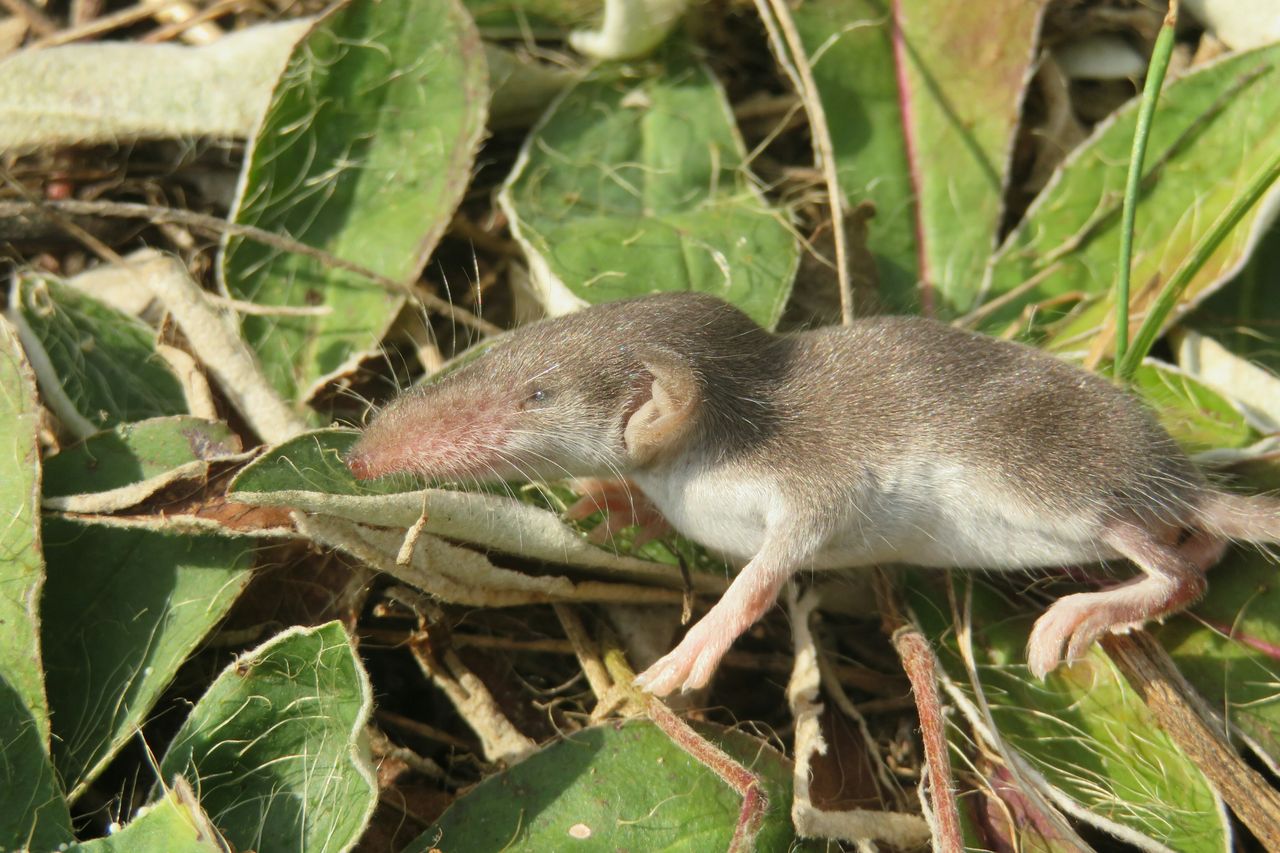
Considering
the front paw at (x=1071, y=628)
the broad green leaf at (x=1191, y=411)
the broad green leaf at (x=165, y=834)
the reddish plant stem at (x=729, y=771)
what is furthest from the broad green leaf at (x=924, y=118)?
the broad green leaf at (x=165, y=834)

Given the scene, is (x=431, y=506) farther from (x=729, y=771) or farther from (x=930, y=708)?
(x=930, y=708)

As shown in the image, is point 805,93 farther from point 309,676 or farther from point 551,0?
point 309,676

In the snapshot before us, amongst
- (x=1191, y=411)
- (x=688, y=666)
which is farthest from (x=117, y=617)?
(x=1191, y=411)

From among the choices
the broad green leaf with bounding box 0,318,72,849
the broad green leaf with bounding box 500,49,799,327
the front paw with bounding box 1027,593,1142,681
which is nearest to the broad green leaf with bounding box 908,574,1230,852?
the front paw with bounding box 1027,593,1142,681

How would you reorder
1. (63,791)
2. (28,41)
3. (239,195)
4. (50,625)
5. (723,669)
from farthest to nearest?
(28,41) < (239,195) < (723,669) < (50,625) < (63,791)

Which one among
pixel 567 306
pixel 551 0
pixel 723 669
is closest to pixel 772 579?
pixel 723 669

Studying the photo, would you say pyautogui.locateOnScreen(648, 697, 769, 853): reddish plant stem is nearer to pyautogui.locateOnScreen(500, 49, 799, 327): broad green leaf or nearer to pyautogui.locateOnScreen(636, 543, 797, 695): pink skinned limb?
pyautogui.locateOnScreen(636, 543, 797, 695): pink skinned limb
